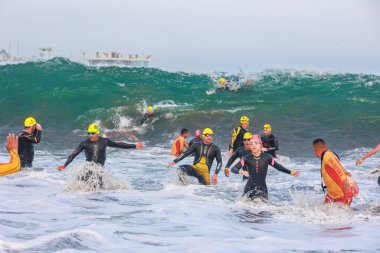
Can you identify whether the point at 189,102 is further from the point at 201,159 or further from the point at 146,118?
the point at 201,159

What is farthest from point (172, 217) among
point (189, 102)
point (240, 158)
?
point (189, 102)

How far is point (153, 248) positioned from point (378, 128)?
23.0m

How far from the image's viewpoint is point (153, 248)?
311 inches

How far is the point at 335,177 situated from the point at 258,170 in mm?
1794

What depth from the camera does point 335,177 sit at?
10133 mm

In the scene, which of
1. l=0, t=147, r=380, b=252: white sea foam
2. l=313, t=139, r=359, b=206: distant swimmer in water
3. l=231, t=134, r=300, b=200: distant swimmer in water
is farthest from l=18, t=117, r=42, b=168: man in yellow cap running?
l=313, t=139, r=359, b=206: distant swimmer in water

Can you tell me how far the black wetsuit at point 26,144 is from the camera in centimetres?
1522

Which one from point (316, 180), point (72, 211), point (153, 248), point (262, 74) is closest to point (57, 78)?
point (262, 74)

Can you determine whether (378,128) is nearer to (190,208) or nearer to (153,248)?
(190,208)

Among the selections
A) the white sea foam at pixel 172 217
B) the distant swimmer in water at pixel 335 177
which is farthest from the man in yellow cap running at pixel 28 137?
the distant swimmer in water at pixel 335 177

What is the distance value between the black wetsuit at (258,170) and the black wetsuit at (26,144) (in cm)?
592

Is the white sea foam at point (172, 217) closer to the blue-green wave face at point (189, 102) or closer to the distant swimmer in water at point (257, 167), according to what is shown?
the distant swimmer in water at point (257, 167)

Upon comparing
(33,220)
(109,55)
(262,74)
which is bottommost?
(33,220)

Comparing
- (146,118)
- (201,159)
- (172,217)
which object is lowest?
(172,217)
